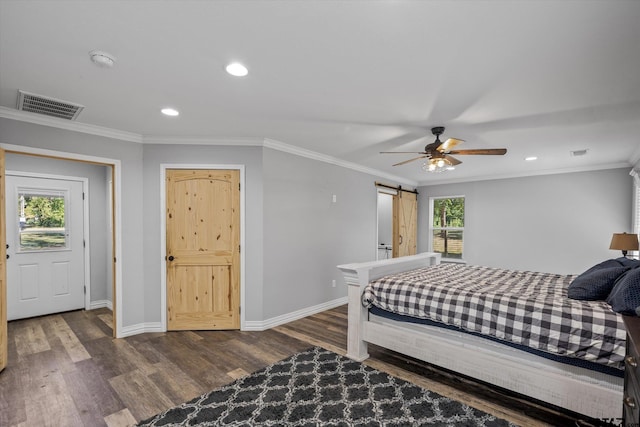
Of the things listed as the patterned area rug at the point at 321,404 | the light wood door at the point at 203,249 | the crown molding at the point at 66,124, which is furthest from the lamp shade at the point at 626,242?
the crown molding at the point at 66,124

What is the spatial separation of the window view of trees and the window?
6.87 meters

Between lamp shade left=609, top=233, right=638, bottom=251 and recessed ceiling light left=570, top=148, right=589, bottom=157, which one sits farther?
recessed ceiling light left=570, top=148, right=589, bottom=157

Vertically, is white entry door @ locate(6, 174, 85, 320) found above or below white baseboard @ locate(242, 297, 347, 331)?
above

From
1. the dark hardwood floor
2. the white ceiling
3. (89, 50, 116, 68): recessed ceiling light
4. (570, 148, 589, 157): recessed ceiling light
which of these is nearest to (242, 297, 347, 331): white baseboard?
the dark hardwood floor

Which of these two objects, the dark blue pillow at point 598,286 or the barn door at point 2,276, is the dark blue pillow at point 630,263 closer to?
the dark blue pillow at point 598,286

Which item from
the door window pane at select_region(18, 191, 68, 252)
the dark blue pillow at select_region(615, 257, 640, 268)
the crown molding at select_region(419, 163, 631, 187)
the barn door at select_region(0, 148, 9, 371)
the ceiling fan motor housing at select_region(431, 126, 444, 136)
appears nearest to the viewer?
the dark blue pillow at select_region(615, 257, 640, 268)

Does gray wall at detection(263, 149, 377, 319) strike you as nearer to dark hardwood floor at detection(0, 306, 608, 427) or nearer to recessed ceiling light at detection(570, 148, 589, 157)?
dark hardwood floor at detection(0, 306, 608, 427)

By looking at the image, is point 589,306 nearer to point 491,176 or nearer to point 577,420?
point 577,420

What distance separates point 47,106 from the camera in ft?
8.82

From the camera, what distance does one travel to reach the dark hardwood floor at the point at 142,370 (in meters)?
2.15

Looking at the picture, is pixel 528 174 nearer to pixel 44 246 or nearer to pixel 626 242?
pixel 626 242

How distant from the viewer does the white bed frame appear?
73.4 inches

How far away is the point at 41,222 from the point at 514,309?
18.7 feet

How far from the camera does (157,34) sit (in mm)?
1662
